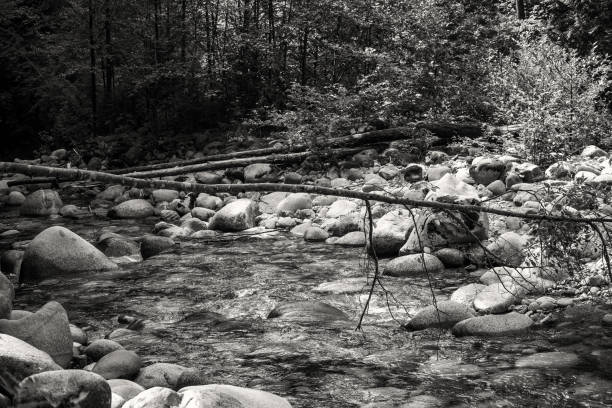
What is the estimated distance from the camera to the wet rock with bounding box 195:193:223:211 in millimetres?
12742

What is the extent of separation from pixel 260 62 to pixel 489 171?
10.8 metres

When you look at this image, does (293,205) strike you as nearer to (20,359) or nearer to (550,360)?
(550,360)

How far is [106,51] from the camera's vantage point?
67.2 feet

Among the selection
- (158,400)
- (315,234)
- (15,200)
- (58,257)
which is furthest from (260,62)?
(158,400)

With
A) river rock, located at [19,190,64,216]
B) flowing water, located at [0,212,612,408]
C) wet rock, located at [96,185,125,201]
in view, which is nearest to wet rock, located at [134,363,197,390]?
flowing water, located at [0,212,612,408]

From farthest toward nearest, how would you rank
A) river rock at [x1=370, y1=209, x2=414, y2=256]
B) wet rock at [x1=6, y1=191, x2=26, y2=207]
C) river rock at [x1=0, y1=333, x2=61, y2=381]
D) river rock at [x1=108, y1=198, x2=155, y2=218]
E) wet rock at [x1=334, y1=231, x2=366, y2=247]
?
wet rock at [x1=6, y1=191, x2=26, y2=207]
river rock at [x1=108, y1=198, x2=155, y2=218]
wet rock at [x1=334, y1=231, x2=366, y2=247]
river rock at [x1=370, y1=209, x2=414, y2=256]
river rock at [x1=0, y1=333, x2=61, y2=381]

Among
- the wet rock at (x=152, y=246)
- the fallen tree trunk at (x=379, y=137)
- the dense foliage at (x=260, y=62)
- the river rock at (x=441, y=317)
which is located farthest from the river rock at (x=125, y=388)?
the dense foliage at (x=260, y=62)

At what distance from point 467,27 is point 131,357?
46.3 ft

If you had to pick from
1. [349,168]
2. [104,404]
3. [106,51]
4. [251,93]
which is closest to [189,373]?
[104,404]

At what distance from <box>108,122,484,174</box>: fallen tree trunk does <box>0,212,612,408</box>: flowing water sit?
6012 mm

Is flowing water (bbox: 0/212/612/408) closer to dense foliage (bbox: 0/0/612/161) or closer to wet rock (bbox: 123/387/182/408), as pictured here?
wet rock (bbox: 123/387/182/408)

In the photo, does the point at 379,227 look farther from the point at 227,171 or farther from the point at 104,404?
the point at 227,171

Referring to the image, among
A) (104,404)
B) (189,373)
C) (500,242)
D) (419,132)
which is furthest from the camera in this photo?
(419,132)

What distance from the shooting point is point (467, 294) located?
6.23m
